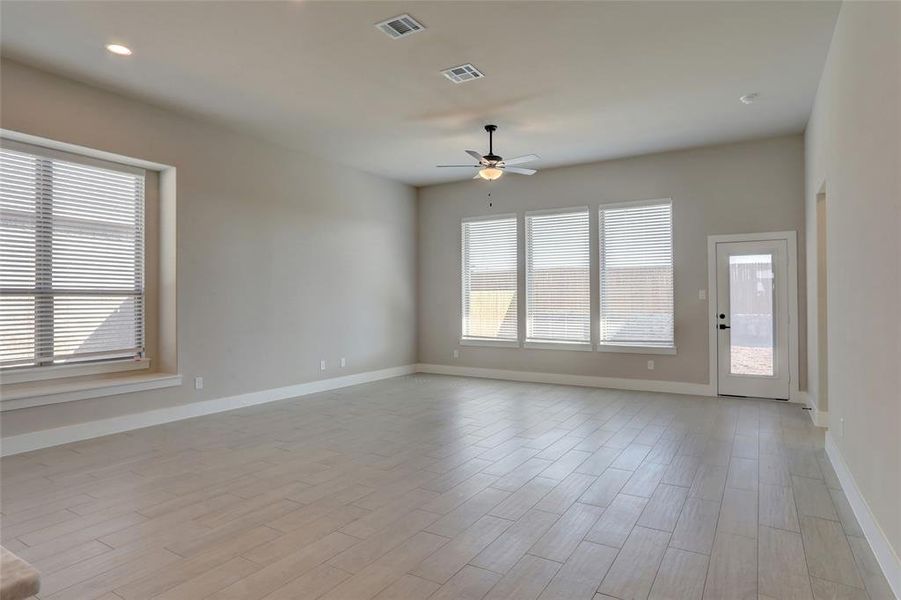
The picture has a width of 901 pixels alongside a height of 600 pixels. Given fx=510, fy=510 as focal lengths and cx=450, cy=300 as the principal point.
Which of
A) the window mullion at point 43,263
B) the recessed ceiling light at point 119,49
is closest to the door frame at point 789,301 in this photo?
the recessed ceiling light at point 119,49

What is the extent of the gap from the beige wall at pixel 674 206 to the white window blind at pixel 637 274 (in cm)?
15

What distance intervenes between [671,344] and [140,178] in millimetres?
6926

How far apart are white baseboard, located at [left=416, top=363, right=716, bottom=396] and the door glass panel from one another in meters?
0.61

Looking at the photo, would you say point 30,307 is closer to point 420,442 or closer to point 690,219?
A: point 420,442

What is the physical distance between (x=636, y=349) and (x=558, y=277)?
1.62m

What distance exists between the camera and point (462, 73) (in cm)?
459

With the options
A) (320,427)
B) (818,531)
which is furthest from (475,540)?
(320,427)

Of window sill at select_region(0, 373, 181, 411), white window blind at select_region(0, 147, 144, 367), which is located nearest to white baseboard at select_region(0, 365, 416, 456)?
window sill at select_region(0, 373, 181, 411)

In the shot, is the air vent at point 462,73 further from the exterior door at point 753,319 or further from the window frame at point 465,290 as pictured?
the exterior door at point 753,319

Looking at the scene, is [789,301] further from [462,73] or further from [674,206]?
[462,73]

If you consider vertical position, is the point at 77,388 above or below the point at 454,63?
below

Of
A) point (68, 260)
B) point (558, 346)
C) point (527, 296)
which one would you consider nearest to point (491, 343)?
point (527, 296)

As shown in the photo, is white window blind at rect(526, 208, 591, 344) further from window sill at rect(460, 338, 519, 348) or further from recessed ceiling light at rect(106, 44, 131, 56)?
recessed ceiling light at rect(106, 44, 131, 56)

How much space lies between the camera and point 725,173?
22.3 feet
